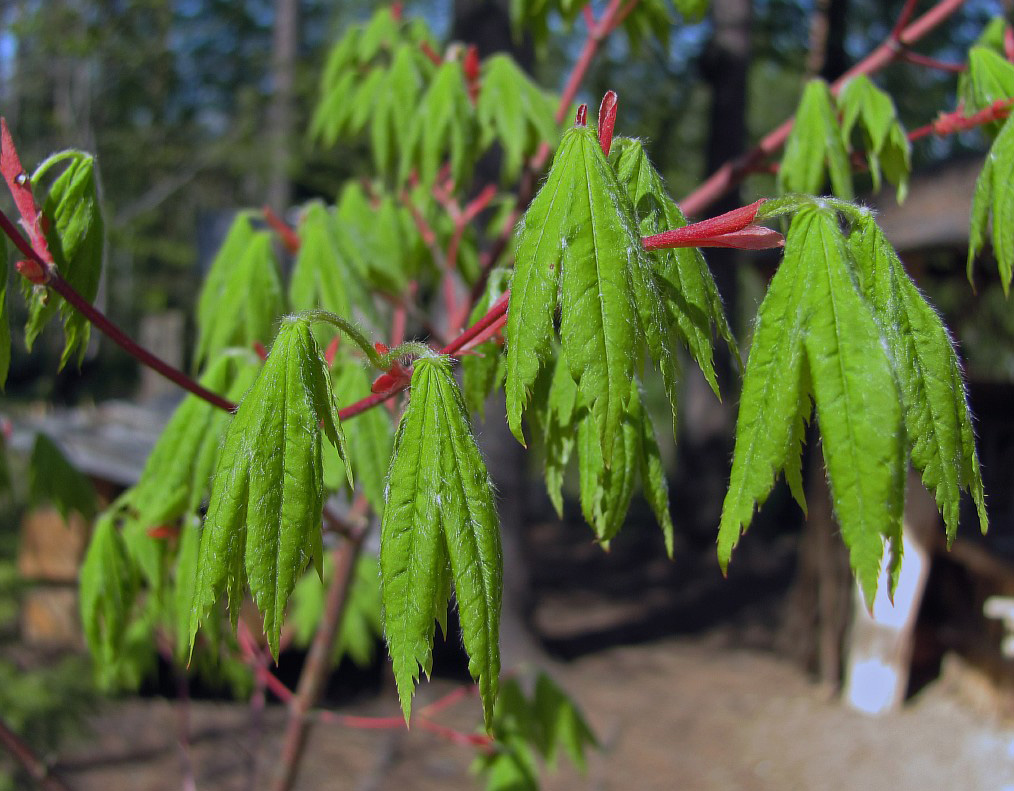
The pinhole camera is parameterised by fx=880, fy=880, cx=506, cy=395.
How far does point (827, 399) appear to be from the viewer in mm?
724

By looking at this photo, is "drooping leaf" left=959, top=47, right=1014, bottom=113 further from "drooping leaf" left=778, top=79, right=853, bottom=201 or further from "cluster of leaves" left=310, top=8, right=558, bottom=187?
"cluster of leaves" left=310, top=8, right=558, bottom=187

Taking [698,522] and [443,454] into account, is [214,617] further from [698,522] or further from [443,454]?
[698,522]

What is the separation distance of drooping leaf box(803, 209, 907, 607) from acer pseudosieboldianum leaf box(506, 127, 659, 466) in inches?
6.4

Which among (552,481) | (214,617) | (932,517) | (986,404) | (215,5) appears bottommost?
(932,517)

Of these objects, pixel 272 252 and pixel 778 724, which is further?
pixel 778 724

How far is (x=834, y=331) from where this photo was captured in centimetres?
74

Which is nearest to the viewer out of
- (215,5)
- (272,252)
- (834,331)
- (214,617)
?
(834,331)

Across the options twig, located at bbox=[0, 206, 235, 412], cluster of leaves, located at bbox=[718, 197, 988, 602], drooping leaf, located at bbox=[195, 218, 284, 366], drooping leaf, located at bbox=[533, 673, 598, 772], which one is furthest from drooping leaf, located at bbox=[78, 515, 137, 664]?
cluster of leaves, located at bbox=[718, 197, 988, 602]

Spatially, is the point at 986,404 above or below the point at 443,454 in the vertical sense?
below

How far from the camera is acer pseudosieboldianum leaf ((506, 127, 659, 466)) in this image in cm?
78

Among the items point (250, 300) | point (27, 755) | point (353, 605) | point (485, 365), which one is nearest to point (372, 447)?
point (485, 365)

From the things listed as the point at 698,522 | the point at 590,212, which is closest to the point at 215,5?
the point at 698,522

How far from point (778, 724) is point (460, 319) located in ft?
15.4

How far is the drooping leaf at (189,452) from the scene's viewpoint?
1.44 metres
